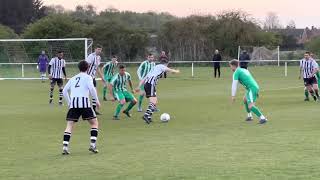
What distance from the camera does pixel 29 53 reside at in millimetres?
49000

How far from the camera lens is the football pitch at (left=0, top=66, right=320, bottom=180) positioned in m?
10.2

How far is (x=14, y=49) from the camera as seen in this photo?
4950cm

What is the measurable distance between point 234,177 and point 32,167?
3588mm

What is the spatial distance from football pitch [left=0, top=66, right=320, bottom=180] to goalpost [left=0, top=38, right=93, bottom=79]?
79.9 feet

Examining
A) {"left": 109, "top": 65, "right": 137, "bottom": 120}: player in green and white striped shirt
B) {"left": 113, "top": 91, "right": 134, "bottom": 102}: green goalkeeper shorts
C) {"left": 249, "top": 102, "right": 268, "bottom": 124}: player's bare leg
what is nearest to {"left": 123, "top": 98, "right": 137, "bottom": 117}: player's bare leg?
{"left": 109, "top": 65, "right": 137, "bottom": 120}: player in green and white striped shirt

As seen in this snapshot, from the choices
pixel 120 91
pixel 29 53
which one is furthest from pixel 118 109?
pixel 29 53

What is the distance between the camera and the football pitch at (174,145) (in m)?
10.2

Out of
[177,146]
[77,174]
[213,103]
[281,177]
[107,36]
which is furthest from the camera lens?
[107,36]

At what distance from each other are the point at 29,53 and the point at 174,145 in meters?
37.4

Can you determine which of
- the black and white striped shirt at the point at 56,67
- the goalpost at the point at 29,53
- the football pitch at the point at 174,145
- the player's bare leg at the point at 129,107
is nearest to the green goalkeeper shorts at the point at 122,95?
the player's bare leg at the point at 129,107

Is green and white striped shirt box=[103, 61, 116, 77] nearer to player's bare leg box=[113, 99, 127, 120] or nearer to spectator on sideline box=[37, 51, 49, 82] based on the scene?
player's bare leg box=[113, 99, 127, 120]

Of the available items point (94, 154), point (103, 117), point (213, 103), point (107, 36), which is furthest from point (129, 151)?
point (107, 36)

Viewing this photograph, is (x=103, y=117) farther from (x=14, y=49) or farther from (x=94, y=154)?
(x=14, y=49)

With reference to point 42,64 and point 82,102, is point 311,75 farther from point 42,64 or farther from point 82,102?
point 42,64
